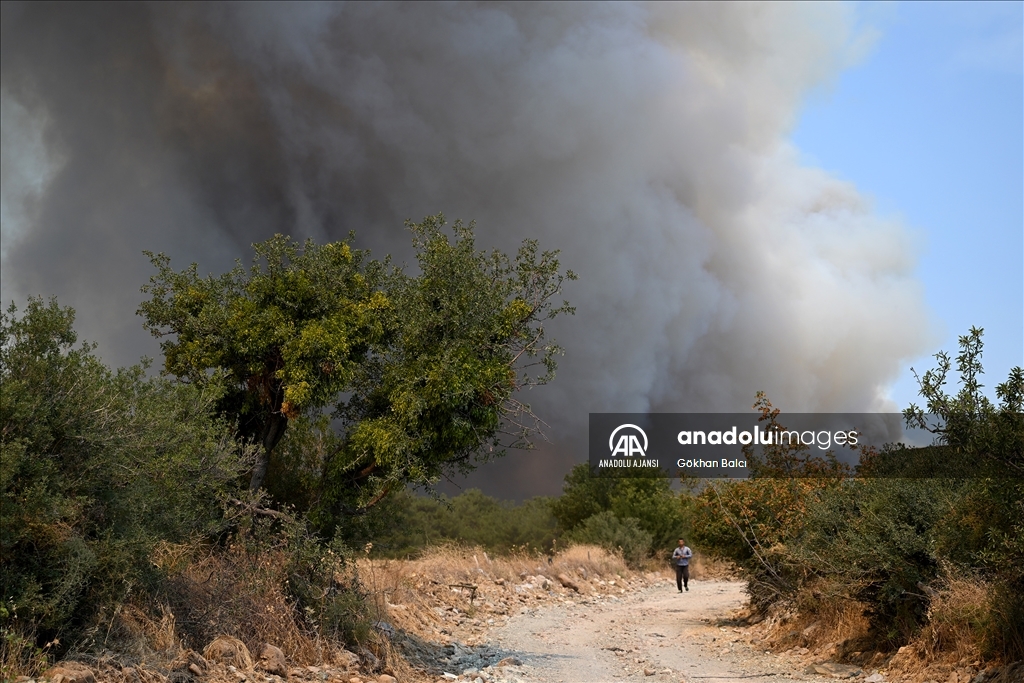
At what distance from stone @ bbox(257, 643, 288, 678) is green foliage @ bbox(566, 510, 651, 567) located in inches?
1138

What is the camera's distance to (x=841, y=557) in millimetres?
14430

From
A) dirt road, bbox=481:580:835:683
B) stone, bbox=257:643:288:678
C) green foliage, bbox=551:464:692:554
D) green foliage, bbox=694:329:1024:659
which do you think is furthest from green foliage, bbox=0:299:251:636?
green foliage, bbox=551:464:692:554

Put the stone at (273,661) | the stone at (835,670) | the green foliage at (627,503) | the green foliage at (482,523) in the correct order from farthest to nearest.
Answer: the green foliage at (627,503), the green foliage at (482,523), the stone at (835,670), the stone at (273,661)

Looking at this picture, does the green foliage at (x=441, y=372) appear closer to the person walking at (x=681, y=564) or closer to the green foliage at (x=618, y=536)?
the person walking at (x=681, y=564)

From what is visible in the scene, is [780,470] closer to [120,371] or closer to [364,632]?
[364,632]

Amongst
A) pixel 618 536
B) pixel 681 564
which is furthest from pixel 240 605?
pixel 618 536

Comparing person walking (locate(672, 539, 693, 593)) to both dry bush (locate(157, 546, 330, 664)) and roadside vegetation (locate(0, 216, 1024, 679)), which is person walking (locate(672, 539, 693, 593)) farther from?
dry bush (locate(157, 546, 330, 664))

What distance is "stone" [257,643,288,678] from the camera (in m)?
10.9

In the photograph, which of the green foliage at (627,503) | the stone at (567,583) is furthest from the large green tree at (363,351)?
the green foliage at (627,503)

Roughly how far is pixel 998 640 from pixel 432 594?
1279 centimetres

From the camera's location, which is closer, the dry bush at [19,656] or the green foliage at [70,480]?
the dry bush at [19,656]

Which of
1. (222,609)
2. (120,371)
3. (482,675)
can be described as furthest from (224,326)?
(482,675)

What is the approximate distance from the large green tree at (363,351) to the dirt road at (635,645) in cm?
412

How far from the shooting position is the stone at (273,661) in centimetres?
1089
